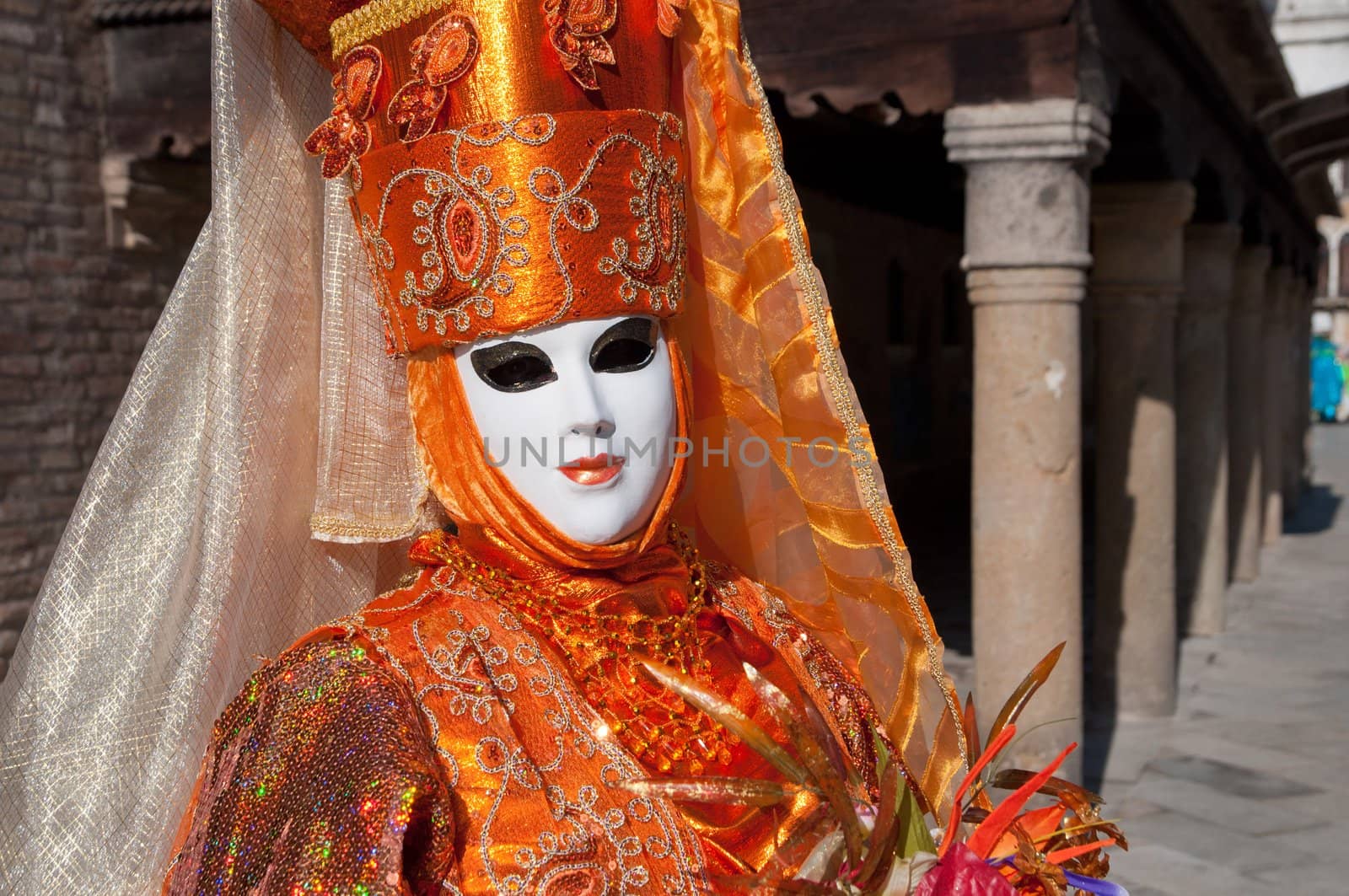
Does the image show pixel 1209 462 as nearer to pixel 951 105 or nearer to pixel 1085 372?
pixel 951 105

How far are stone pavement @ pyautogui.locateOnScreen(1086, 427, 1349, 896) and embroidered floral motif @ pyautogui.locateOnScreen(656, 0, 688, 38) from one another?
295 cm

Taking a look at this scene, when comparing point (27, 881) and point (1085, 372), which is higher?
point (1085, 372)

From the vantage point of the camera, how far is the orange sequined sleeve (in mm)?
1314

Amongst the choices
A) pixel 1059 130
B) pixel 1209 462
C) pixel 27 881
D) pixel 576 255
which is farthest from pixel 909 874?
pixel 1209 462

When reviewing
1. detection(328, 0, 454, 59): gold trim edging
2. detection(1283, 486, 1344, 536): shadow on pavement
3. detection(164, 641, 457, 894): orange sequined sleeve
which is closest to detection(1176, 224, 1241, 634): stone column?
detection(1283, 486, 1344, 536): shadow on pavement

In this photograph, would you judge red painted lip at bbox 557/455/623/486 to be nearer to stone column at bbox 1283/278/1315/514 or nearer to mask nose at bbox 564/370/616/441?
mask nose at bbox 564/370/616/441

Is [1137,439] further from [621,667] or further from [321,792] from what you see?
[321,792]

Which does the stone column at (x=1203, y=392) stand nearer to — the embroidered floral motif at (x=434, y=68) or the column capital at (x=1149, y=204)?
the column capital at (x=1149, y=204)

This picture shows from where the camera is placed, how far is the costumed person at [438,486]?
145 cm

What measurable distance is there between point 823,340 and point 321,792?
2.80 ft

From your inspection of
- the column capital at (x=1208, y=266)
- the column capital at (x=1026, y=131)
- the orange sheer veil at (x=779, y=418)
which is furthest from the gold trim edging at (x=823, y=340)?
the column capital at (x=1208, y=266)

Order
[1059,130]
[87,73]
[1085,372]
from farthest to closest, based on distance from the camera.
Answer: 1. [1085,372]
2. [87,73]
3. [1059,130]

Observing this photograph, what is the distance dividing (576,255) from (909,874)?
29.4 inches

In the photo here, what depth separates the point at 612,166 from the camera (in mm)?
1569
